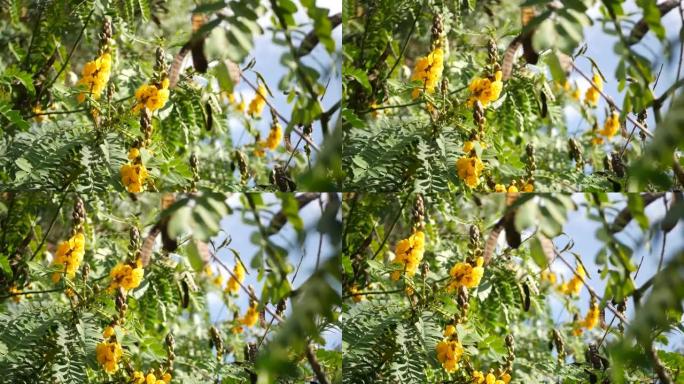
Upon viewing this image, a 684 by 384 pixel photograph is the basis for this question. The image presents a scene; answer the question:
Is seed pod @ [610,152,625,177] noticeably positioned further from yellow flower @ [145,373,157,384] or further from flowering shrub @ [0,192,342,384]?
yellow flower @ [145,373,157,384]

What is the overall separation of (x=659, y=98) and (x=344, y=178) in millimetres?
1045

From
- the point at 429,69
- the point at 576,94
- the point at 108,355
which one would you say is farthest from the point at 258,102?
the point at 576,94

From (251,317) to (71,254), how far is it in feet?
2.10

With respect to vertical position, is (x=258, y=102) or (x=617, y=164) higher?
(x=258, y=102)

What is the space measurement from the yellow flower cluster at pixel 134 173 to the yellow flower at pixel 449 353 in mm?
1122

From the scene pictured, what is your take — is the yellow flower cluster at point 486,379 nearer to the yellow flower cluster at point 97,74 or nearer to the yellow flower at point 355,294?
the yellow flower at point 355,294

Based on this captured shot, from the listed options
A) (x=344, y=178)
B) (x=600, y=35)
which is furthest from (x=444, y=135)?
(x=600, y=35)

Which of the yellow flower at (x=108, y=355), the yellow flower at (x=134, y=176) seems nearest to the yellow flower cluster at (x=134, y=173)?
the yellow flower at (x=134, y=176)

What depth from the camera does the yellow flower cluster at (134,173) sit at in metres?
2.74

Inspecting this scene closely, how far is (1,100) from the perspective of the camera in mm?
2812

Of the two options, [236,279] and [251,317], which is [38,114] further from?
[251,317]

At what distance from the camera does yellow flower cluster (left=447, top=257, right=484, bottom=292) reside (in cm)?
277

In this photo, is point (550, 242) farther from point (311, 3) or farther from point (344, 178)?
point (311, 3)

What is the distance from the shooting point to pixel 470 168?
8.95ft
